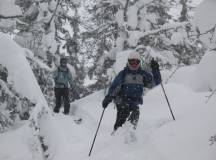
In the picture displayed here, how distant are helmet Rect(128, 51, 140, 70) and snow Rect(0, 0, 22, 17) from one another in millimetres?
3255

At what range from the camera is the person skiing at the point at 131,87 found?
10.6m

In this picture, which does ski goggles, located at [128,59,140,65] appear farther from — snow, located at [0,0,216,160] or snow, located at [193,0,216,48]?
snow, located at [193,0,216,48]

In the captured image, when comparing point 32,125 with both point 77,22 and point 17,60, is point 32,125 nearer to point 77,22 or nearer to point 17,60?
point 17,60

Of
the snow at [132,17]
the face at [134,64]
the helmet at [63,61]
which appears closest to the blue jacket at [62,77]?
the helmet at [63,61]

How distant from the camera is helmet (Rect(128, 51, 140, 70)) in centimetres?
1041

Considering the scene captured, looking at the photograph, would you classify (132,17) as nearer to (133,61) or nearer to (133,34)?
(133,34)

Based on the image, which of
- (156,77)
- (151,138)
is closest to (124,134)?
(151,138)

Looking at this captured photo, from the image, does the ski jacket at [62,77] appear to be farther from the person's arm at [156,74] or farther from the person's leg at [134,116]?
the person's leg at [134,116]

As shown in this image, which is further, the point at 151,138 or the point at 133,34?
the point at 133,34

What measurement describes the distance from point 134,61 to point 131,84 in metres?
0.60

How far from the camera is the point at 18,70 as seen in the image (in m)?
10.1

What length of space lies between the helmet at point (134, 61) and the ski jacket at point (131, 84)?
0.12 metres

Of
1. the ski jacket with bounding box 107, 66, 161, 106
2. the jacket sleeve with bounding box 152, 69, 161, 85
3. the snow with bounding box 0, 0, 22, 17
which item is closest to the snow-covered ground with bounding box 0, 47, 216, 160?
the ski jacket with bounding box 107, 66, 161, 106

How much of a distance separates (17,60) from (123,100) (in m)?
2.89
